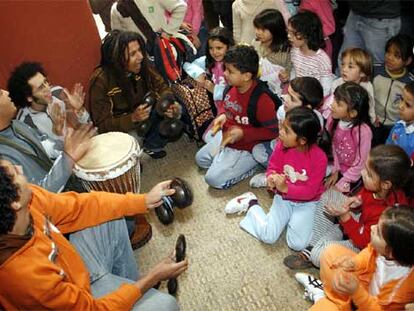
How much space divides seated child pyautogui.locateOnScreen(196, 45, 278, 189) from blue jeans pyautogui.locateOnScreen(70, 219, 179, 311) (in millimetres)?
954

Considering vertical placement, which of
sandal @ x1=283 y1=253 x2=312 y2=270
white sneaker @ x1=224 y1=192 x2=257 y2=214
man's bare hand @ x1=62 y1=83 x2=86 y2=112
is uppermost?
man's bare hand @ x1=62 y1=83 x2=86 y2=112

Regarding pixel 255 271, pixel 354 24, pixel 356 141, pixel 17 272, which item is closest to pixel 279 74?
pixel 354 24

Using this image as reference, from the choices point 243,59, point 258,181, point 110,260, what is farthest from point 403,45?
point 110,260

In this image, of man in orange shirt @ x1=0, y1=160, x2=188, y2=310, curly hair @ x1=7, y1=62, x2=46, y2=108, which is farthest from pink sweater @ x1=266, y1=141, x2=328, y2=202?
curly hair @ x1=7, y1=62, x2=46, y2=108

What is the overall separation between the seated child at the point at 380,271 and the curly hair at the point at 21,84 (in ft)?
6.07

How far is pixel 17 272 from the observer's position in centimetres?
130

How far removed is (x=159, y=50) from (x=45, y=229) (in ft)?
6.63

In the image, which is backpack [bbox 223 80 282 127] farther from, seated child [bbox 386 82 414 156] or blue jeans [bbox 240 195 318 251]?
seated child [bbox 386 82 414 156]

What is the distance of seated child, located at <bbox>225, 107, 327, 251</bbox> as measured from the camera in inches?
85.7

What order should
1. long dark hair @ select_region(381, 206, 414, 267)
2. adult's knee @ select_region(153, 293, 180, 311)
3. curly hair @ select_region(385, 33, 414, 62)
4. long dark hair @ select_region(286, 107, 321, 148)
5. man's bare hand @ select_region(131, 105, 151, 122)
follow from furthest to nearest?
man's bare hand @ select_region(131, 105, 151, 122), curly hair @ select_region(385, 33, 414, 62), long dark hair @ select_region(286, 107, 321, 148), adult's knee @ select_region(153, 293, 180, 311), long dark hair @ select_region(381, 206, 414, 267)

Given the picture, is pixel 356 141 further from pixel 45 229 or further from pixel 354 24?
pixel 45 229

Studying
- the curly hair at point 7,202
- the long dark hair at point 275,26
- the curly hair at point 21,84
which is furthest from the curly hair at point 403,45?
the curly hair at point 7,202

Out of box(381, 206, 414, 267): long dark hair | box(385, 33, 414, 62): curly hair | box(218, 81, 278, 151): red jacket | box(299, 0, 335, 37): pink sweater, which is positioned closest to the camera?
box(381, 206, 414, 267): long dark hair

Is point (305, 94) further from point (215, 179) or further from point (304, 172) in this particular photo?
point (215, 179)
